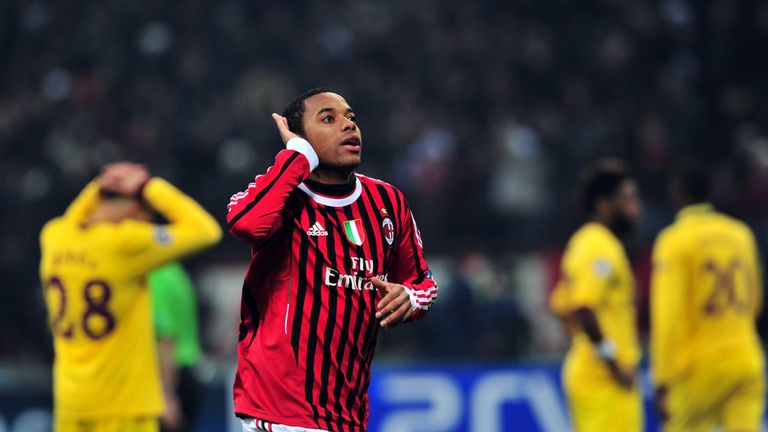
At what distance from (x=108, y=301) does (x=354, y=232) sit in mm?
2471

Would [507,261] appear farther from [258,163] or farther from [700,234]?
[700,234]

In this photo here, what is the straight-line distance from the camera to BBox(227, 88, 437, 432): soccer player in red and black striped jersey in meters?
4.52

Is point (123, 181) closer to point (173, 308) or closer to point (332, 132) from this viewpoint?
point (173, 308)

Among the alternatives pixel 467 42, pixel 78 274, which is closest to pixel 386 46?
pixel 467 42

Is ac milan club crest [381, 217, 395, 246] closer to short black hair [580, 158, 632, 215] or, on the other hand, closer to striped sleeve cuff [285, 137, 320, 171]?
striped sleeve cuff [285, 137, 320, 171]

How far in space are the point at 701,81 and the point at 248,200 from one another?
41.8 feet

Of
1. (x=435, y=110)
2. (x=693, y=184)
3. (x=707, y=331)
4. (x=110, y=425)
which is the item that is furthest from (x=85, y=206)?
(x=435, y=110)

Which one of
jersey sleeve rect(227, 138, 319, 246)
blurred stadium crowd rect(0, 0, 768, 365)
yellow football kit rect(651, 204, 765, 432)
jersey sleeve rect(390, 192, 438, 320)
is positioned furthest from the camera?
blurred stadium crowd rect(0, 0, 768, 365)

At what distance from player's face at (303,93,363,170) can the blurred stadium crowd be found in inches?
310

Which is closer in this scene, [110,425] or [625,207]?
[110,425]

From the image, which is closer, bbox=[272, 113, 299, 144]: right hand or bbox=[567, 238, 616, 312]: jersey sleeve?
bbox=[272, 113, 299, 144]: right hand

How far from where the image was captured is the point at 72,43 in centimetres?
1662

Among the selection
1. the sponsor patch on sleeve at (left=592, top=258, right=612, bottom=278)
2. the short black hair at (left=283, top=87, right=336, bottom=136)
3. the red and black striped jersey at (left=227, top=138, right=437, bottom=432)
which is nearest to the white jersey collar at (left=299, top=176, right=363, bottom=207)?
the red and black striped jersey at (left=227, top=138, right=437, bottom=432)

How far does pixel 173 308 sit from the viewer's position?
8430 mm
